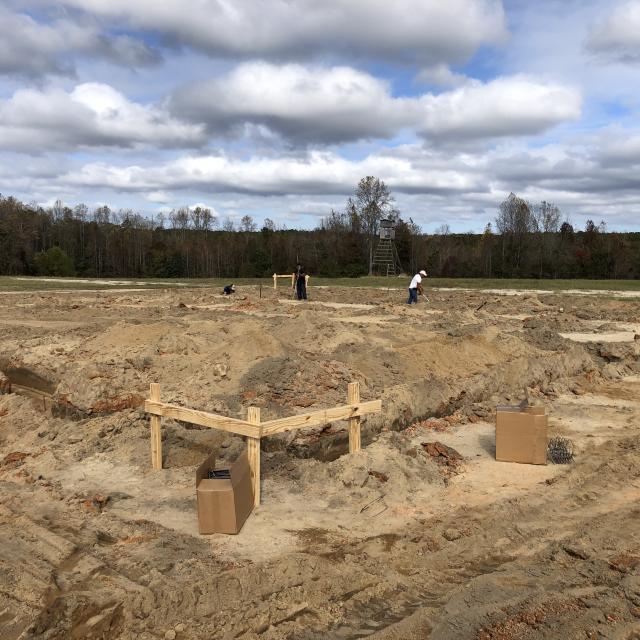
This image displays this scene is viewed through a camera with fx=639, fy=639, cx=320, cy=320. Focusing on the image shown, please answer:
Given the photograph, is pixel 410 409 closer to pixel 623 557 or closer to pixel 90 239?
pixel 623 557

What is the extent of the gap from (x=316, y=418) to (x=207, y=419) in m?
1.15

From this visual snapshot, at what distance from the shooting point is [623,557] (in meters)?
5.16

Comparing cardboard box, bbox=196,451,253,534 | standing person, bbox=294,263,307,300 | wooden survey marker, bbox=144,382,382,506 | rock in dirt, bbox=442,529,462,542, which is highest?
standing person, bbox=294,263,307,300

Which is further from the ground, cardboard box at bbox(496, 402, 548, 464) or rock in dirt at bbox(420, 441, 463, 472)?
cardboard box at bbox(496, 402, 548, 464)

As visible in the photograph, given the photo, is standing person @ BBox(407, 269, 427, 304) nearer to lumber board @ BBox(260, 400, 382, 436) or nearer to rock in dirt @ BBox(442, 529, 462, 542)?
lumber board @ BBox(260, 400, 382, 436)

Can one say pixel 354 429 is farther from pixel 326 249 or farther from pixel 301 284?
pixel 326 249

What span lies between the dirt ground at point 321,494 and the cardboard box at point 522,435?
195 millimetres

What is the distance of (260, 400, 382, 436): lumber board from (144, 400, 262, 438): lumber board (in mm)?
142

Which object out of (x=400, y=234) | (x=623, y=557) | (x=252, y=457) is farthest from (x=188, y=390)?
(x=400, y=234)

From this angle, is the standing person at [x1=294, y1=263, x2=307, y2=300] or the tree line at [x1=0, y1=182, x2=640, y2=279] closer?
the standing person at [x1=294, y1=263, x2=307, y2=300]

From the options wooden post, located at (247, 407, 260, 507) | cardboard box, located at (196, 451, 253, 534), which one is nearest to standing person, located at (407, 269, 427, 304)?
wooden post, located at (247, 407, 260, 507)

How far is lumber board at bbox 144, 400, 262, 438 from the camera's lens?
629 cm

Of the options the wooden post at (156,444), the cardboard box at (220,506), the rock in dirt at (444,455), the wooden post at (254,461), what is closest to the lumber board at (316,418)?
the wooden post at (254,461)

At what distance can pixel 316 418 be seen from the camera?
6.82 m
